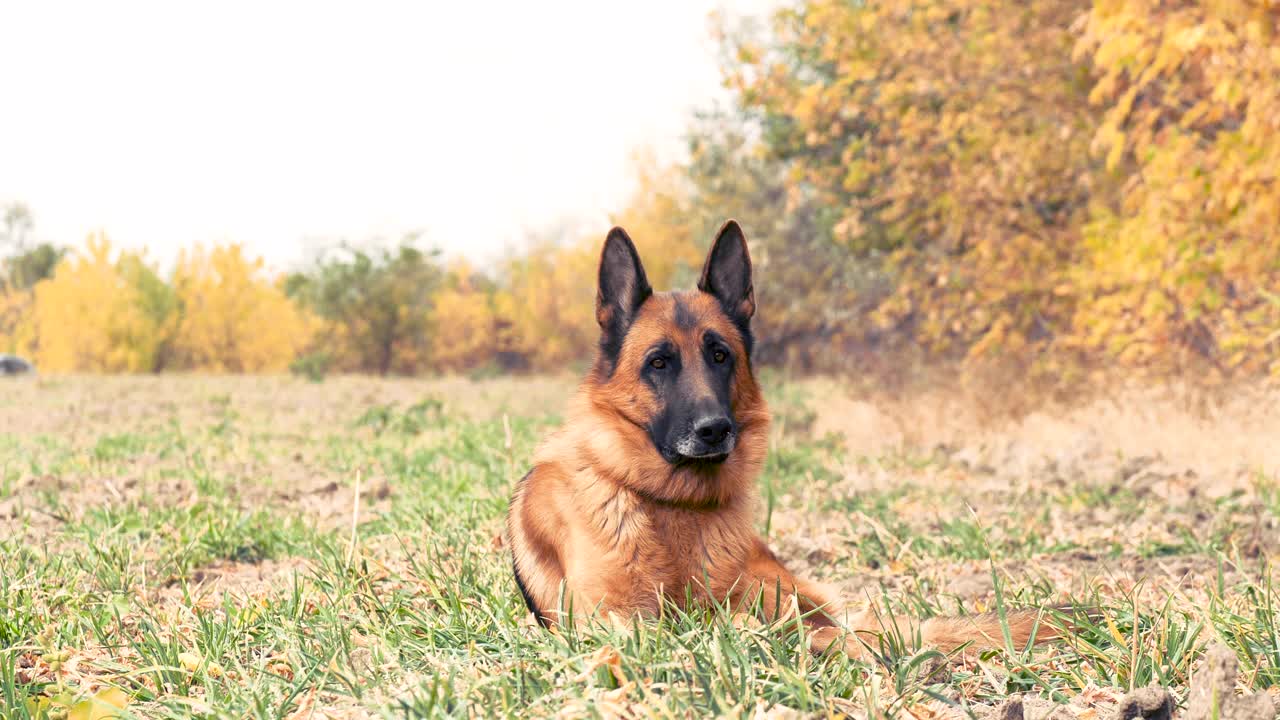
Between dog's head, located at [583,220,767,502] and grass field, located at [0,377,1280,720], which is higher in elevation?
dog's head, located at [583,220,767,502]

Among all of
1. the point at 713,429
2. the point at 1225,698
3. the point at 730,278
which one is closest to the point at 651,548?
the point at 713,429

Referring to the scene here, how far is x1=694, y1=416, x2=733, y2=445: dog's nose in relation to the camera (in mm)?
3072

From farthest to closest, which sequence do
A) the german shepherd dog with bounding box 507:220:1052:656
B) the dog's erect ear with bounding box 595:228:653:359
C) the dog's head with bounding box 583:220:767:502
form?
the dog's erect ear with bounding box 595:228:653:359, the dog's head with bounding box 583:220:767:502, the german shepherd dog with bounding box 507:220:1052:656

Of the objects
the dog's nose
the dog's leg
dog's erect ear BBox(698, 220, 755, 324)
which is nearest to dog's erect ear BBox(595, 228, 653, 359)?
dog's erect ear BBox(698, 220, 755, 324)

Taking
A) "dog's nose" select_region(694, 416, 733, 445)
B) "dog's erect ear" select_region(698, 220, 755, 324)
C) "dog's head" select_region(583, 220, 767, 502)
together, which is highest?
"dog's erect ear" select_region(698, 220, 755, 324)

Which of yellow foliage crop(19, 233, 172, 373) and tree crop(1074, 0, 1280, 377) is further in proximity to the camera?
yellow foliage crop(19, 233, 172, 373)

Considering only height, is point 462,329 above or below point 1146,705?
below

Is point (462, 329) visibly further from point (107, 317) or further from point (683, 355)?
point (683, 355)

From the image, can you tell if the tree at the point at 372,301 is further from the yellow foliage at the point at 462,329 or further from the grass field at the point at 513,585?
the grass field at the point at 513,585

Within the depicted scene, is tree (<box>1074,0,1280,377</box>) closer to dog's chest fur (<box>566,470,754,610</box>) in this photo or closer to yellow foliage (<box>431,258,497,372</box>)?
dog's chest fur (<box>566,470,754,610</box>)

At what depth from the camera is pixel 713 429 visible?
3.09m

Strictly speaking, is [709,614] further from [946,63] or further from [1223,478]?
[946,63]

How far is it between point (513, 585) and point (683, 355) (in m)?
1.27

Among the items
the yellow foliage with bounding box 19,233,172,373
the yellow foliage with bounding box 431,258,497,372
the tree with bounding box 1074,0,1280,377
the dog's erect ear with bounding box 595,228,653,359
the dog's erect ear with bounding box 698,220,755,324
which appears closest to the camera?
the dog's erect ear with bounding box 595,228,653,359
